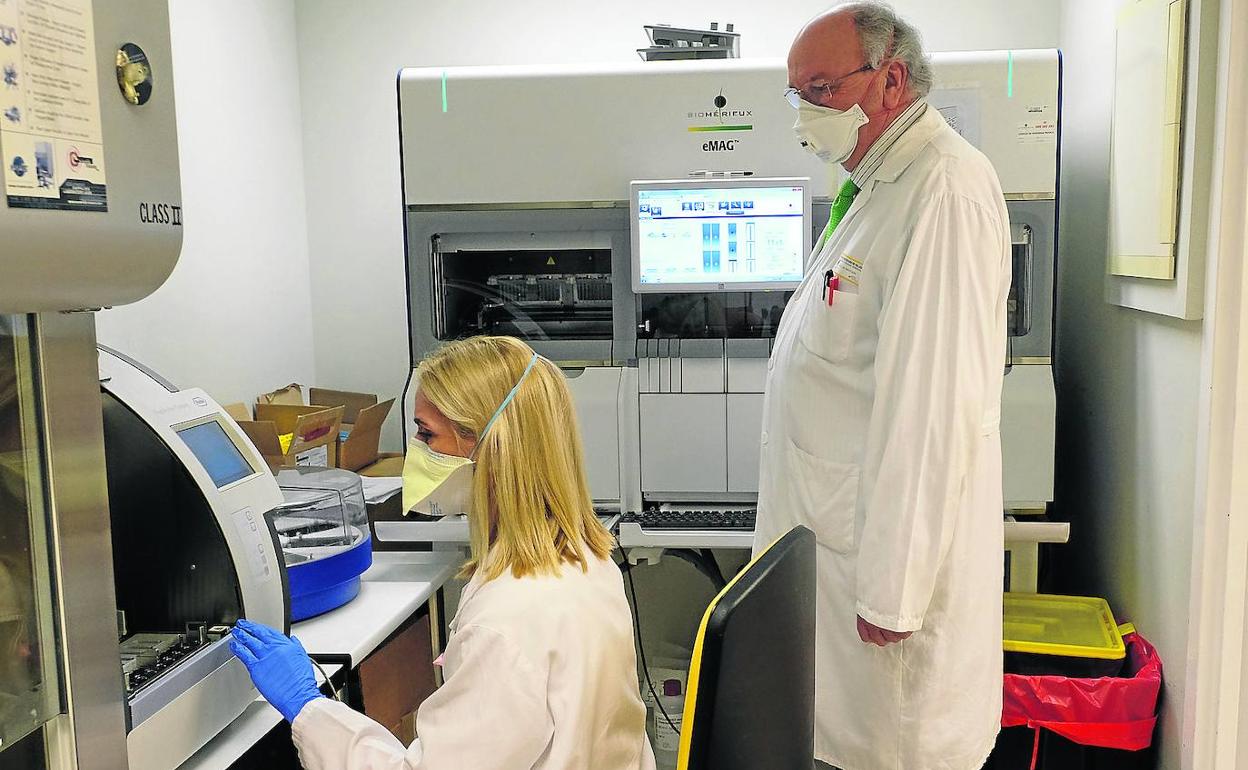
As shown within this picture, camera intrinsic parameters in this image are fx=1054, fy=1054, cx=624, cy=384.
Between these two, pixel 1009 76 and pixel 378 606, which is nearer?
pixel 378 606

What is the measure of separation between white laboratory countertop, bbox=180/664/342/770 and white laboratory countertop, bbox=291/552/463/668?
0.45ft

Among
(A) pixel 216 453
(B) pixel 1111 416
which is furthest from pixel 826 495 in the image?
(B) pixel 1111 416

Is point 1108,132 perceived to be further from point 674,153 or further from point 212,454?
point 212,454

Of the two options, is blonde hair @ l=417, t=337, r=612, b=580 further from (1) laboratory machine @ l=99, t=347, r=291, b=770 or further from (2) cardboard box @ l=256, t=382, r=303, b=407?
(2) cardboard box @ l=256, t=382, r=303, b=407

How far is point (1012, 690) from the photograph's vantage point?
2.07 meters

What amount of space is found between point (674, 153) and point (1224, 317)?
116cm

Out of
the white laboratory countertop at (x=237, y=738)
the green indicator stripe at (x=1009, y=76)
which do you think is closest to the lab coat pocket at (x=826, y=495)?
the white laboratory countertop at (x=237, y=738)

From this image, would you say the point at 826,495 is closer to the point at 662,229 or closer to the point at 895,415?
the point at 895,415

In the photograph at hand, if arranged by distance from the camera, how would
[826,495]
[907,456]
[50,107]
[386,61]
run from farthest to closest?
[386,61], [826,495], [907,456], [50,107]

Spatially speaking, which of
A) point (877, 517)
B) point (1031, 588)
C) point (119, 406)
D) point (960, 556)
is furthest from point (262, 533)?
point (1031, 588)

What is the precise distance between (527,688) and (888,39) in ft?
3.89

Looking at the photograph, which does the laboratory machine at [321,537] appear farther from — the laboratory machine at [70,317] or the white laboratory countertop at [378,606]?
the laboratory machine at [70,317]

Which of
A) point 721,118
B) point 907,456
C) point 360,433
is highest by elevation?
point 721,118

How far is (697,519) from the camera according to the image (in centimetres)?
233
